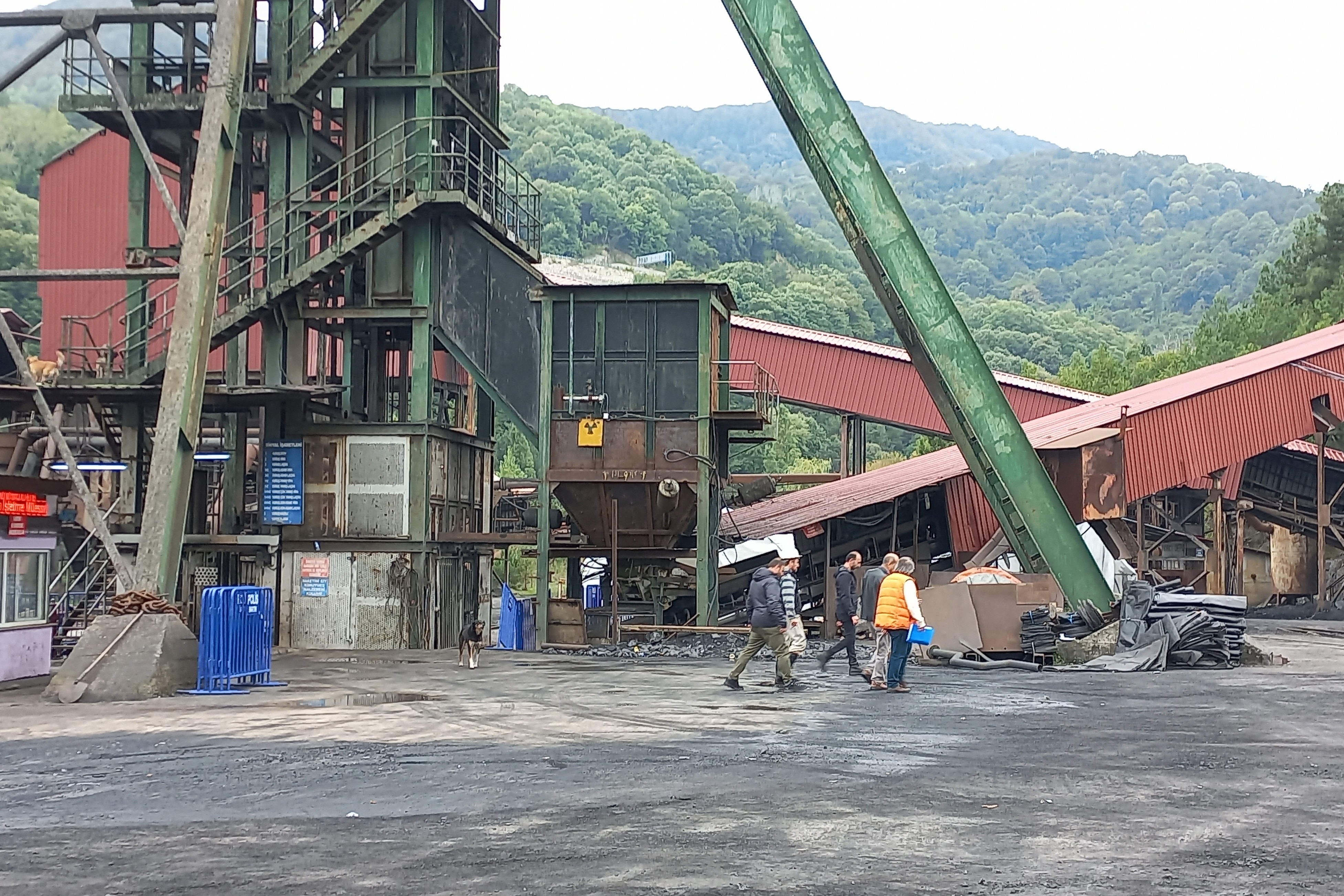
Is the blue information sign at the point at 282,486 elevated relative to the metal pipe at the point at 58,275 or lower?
lower

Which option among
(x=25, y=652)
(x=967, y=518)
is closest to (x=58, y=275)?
(x=25, y=652)

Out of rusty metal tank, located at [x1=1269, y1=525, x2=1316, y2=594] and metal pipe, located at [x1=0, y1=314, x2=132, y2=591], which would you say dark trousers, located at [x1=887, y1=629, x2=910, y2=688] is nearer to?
metal pipe, located at [x1=0, y1=314, x2=132, y2=591]

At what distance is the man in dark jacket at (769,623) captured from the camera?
1820 cm

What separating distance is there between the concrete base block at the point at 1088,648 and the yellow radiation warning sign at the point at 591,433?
9.57 m

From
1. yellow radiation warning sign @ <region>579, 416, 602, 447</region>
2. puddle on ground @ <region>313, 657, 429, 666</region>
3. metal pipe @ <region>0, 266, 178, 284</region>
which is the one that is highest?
metal pipe @ <region>0, 266, 178, 284</region>

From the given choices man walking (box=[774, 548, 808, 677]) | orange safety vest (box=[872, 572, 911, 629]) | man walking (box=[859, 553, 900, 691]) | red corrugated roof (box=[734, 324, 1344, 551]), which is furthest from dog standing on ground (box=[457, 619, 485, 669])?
red corrugated roof (box=[734, 324, 1344, 551])

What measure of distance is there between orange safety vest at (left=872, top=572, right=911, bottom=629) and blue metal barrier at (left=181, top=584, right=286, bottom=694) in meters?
8.41

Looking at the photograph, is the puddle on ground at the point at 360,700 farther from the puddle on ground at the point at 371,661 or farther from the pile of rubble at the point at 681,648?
the pile of rubble at the point at 681,648

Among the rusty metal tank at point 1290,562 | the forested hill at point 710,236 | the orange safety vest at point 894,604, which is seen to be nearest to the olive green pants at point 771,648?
the orange safety vest at point 894,604

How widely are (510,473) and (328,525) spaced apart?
50994 mm

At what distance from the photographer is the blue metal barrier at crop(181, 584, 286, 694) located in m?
19.2

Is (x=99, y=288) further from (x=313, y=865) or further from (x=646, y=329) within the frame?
(x=313, y=865)

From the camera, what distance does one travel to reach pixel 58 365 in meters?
29.3

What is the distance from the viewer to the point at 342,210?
2895cm
